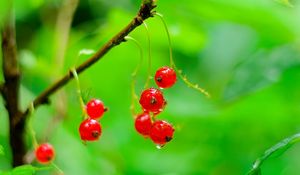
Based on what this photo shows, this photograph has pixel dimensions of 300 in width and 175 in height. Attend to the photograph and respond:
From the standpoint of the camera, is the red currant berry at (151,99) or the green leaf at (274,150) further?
the red currant berry at (151,99)

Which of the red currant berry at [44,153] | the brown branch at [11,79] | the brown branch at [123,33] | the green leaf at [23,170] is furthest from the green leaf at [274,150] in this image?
the brown branch at [11,79]

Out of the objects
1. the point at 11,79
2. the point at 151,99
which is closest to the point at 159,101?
the point at 151,99

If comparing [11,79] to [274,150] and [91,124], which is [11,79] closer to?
[91,124]

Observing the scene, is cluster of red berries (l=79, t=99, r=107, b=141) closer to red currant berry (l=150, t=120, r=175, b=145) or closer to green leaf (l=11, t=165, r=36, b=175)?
red currant berry (l=150, t=120, r=175, b=145)

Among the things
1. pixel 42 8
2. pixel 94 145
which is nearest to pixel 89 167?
pixel 94 145

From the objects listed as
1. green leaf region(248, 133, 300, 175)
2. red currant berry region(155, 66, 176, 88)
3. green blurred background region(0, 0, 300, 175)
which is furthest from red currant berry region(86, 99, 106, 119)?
green blurred background region(0, 0, 300, 175)

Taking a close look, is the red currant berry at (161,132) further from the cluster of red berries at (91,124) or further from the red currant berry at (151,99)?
the cluster of red berries at (91,124)
